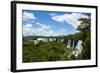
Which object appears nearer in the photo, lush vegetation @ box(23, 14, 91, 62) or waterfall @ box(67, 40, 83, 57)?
lush vegetation @ box(23, 14, 91, 62)

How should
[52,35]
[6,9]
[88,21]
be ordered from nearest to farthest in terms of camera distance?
[6,9], [52,35], [88,21]

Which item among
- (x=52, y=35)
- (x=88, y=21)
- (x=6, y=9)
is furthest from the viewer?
(x=88, y=21)

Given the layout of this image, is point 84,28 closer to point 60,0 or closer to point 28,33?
point 60,0

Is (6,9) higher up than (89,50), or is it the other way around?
(6,9)

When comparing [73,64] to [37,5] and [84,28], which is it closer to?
[84,28]

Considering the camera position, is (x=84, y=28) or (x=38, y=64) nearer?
(x=38, y=64)

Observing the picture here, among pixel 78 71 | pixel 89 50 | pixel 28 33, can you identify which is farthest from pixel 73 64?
pixel 28 33

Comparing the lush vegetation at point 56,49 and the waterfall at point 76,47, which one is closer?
the lush vegetation at point 56,49

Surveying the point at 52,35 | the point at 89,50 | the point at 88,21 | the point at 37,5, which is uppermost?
the point at 37,5
